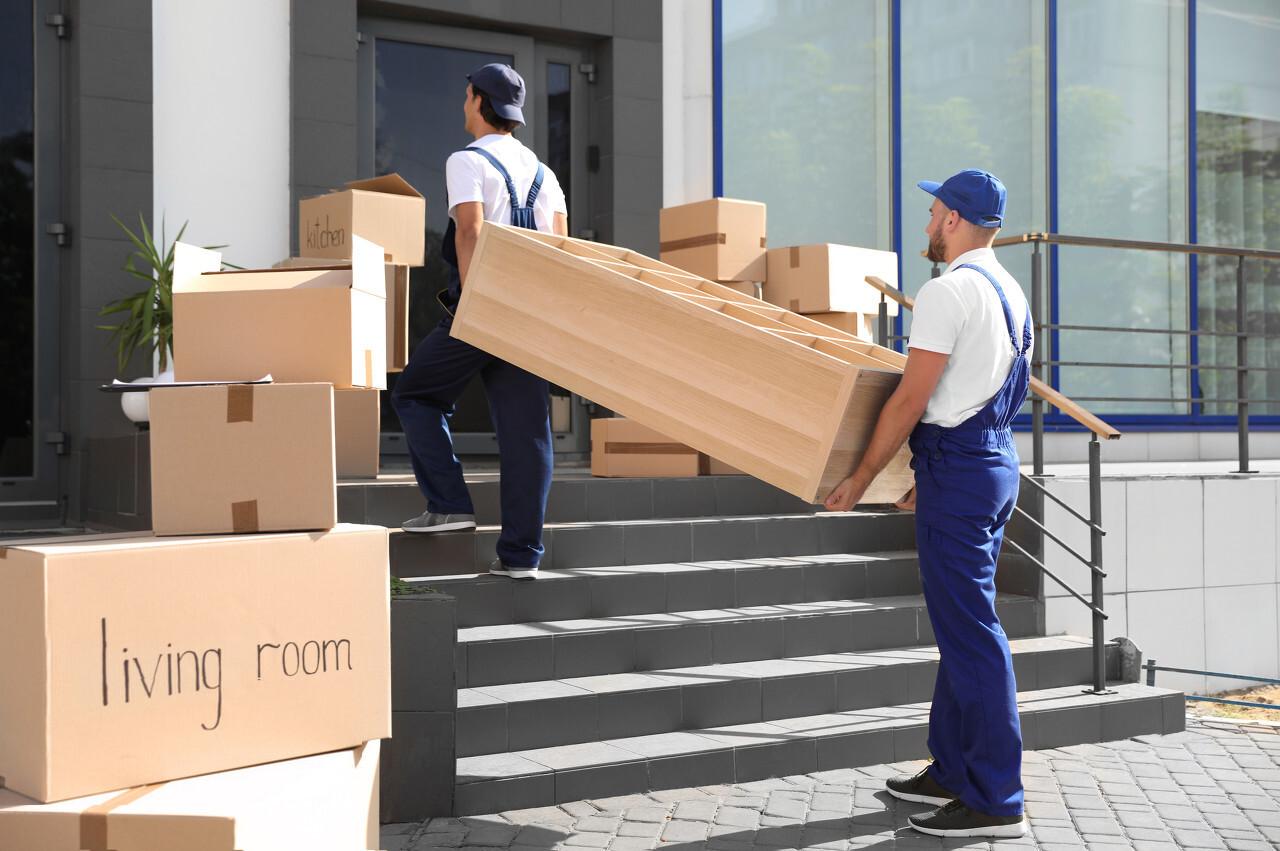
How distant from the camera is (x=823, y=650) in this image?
15.5 ft

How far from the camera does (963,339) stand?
3232 millimetres

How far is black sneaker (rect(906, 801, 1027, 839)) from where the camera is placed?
11.0 ft

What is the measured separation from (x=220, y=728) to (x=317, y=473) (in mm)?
591

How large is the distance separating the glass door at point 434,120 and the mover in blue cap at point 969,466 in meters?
4.02

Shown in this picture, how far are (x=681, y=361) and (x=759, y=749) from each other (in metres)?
1.52

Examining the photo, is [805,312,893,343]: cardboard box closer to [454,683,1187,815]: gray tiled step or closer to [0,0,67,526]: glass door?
[454,683,1187,815]: gray tiled step

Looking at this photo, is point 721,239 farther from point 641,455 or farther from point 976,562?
point 976,562

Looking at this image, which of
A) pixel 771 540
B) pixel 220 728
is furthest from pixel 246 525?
pixel 771 540

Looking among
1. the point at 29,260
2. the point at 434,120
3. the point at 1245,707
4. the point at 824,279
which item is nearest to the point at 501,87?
the point at 824,279

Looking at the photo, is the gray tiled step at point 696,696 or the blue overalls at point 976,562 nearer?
the blue overalls at point 976,562

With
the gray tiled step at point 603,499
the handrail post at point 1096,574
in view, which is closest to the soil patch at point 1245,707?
the handrail post at point 1096,574

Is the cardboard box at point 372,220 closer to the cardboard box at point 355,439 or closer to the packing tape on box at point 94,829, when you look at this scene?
the cardboard box at point 355,439

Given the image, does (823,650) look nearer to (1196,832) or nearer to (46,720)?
(1196,832)

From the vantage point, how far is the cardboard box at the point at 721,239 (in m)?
6.38
